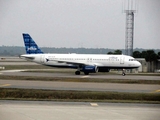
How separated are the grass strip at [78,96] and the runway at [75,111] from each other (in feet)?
8.12

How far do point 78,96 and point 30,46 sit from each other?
32607 mm

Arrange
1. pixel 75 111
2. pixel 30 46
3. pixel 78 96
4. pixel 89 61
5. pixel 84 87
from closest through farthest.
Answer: pixel 75 111 → pixel 78 96 → pixel 84 87 → pixel 89 61 → pixel 30 46

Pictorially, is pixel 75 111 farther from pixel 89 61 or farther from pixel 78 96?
pixel 89 61

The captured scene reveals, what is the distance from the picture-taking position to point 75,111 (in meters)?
17.6

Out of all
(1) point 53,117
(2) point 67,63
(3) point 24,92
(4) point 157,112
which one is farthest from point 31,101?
(2) point 67,63

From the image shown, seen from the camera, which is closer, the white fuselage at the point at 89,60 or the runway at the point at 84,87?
the runway at the point at 84,87

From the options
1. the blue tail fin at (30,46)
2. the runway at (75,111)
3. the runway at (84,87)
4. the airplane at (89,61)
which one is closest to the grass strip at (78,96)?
the runway at (75,111)

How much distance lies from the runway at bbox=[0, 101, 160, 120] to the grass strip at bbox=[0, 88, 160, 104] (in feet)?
8.12

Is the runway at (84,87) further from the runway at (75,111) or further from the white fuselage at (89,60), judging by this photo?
the white fuselage at (89,60)

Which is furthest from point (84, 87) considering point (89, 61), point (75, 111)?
point (89, 61)

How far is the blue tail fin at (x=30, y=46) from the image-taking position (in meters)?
54.9

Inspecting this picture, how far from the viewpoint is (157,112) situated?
59.5ft

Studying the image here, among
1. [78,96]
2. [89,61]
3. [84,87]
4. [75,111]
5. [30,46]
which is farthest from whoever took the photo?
[30,46]

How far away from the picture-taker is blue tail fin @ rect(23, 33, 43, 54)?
5491 centimetres
